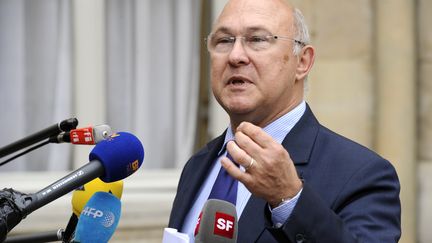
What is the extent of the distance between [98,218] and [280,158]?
0.61m

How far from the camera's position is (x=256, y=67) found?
9.50 ft

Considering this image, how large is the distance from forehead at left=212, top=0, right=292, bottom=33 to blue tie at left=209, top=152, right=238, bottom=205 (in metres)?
0.45

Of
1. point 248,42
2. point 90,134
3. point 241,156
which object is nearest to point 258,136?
point 241,156

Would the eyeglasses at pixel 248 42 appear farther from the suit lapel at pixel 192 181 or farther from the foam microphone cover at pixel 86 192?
the foam microphone cover at pixel 86 192

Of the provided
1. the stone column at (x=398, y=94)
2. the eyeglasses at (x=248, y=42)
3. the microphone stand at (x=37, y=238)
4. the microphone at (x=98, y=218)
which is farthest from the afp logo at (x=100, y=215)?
the stone column at (x=398, y=94)

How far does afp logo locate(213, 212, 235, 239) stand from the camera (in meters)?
2.12

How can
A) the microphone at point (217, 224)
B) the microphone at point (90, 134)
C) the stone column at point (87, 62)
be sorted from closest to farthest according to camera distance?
the microphone at point (217, 224) < the microphone at point (90, 134) < the stone column at point (87, 62)

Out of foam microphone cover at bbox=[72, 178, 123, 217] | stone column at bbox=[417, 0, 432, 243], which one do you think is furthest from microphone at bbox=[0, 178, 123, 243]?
stone column at bbox=[417, 0, 432, 243]

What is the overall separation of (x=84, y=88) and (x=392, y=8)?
2206 mm

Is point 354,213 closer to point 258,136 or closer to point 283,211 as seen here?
point 283,211

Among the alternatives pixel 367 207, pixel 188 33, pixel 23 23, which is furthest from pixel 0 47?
pixel 367 207

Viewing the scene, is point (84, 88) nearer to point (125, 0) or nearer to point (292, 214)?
point (125, 0)

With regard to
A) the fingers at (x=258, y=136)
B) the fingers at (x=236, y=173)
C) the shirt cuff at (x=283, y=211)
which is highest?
the fingers at (x=258, y=136)

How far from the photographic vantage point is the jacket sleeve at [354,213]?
231cm
